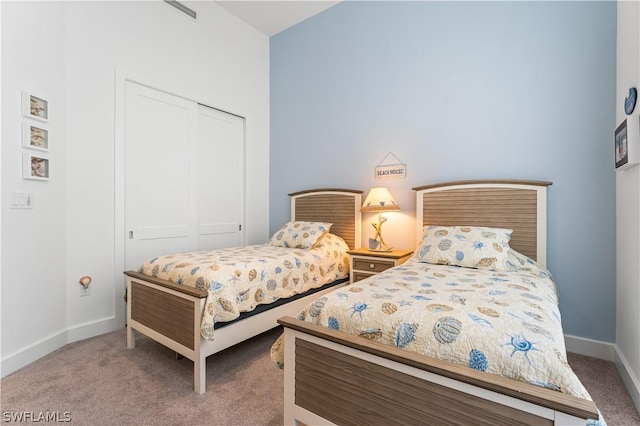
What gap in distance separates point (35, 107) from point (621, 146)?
3.98 meters

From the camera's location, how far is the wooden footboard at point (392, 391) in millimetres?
937

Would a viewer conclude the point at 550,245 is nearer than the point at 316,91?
Yes

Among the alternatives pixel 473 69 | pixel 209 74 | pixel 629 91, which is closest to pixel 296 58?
pixel 209 74

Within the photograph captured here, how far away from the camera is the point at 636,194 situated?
184 centimetres

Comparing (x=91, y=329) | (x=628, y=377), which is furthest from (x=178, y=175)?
(x=628, y=377)

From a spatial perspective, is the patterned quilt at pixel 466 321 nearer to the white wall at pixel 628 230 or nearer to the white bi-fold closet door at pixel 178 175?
the white wall at pixel 628 230

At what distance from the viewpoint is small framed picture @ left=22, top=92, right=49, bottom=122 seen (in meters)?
2.21

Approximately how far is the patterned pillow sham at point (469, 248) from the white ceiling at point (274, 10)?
9.77 feet

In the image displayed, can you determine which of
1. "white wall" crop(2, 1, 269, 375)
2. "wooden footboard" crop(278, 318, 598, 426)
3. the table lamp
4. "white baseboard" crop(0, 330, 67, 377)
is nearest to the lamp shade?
the table lamp

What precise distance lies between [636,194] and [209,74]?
3893 mm

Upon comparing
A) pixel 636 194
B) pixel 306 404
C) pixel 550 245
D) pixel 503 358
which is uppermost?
pixel 636 194

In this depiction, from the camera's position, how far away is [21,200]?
2.20 metres

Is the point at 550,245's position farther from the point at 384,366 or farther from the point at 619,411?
the point at 384,366

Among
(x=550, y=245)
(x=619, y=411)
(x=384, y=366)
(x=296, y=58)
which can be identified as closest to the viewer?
(x=384, y=366)
